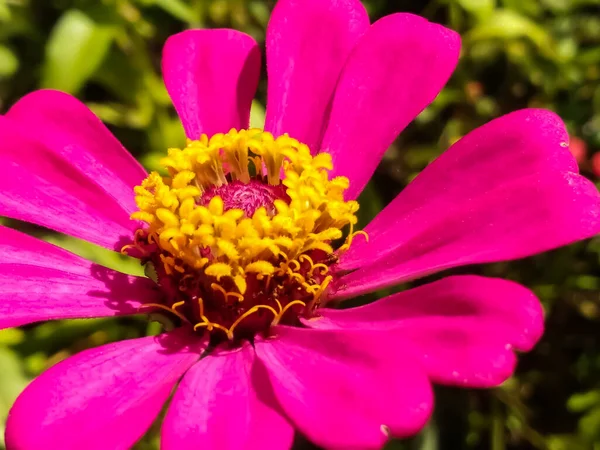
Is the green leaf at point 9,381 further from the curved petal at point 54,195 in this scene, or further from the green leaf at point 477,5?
the green leaf at point 477,5

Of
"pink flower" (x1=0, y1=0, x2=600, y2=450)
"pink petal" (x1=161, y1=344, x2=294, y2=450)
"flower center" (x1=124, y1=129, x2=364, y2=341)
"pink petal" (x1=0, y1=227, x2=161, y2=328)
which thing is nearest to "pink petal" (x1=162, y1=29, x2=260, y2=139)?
"pink flower" (x1=0, y1=0, x2=600, y2=450)

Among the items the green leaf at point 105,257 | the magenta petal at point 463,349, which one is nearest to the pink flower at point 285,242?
the magenta petal at point 463,349

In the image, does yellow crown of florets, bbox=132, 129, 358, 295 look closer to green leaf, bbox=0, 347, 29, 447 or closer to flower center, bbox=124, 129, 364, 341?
flower center, bbox=124, 129, 364, 341

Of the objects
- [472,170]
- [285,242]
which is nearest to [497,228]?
[472,170]

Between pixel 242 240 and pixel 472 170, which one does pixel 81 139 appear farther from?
pixel 472 170

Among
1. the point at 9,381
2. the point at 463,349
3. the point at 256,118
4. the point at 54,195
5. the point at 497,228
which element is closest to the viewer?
the point at 463,349

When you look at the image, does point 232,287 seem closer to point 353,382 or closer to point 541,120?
point 353,382
